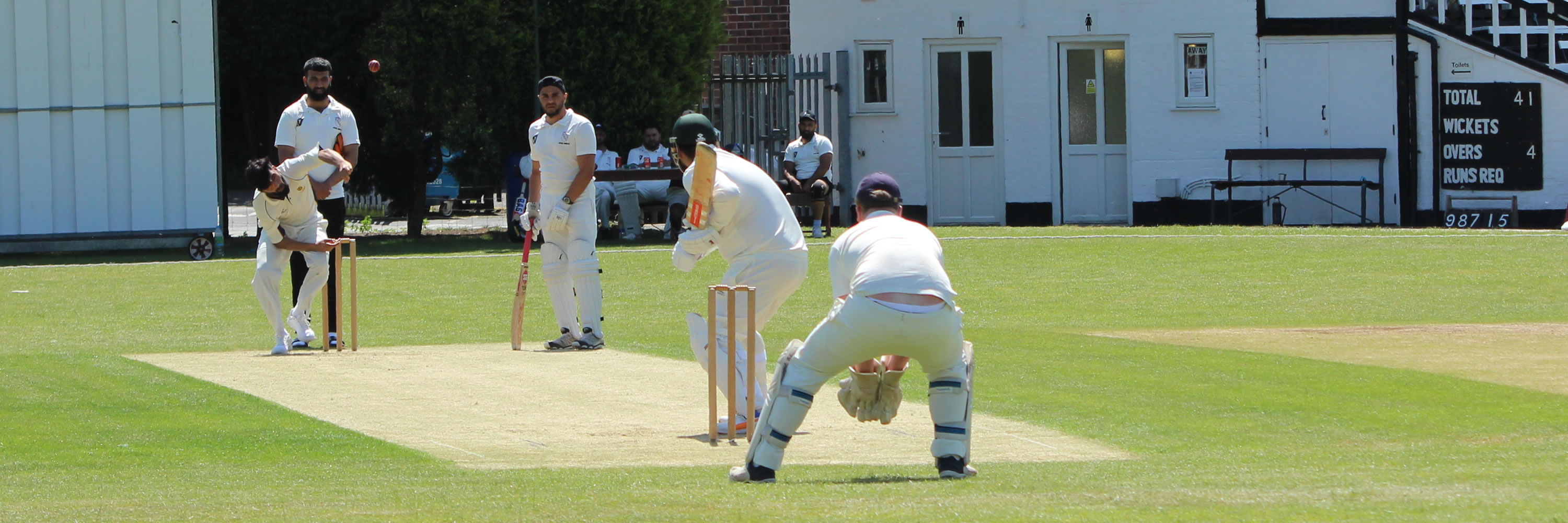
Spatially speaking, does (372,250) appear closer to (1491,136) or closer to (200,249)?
(200,249)

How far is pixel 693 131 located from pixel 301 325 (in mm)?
4672

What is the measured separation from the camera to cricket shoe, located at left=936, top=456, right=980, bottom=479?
6508 millimetres

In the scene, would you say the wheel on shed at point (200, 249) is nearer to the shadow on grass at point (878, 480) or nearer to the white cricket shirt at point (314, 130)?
the white cricket shirt at point (314, 130)

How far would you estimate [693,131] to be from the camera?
8164 millimetres

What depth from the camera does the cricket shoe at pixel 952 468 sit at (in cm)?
651

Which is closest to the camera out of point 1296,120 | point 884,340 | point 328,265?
point 884,340

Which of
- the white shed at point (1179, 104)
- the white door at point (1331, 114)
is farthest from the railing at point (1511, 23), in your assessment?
the white door at point (1331, 114)

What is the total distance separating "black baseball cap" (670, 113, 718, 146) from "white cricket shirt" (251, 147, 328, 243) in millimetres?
3916

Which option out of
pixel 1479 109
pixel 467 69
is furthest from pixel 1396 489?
pixel 1479 109

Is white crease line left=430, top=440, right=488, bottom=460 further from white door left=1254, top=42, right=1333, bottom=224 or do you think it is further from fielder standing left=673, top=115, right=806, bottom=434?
white door left=1254, top=42, right=1333, bottom=224

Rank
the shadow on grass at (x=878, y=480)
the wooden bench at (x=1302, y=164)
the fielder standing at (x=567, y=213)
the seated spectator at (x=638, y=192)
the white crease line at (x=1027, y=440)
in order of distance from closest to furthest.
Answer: the shadow on grass at (x=878, y=480) → the white crease line at (x=1027, y=440) → the fielder standing at (x=567, y=213) → the seated spectator at (x=638, y=192) → the wooden bench at (x=1302, y=164)

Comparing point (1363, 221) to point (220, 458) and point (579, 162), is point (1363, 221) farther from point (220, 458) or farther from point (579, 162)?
point (220, 458)

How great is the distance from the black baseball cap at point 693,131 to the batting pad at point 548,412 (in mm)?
1405

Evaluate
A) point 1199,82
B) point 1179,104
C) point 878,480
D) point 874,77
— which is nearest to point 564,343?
point 878,480
